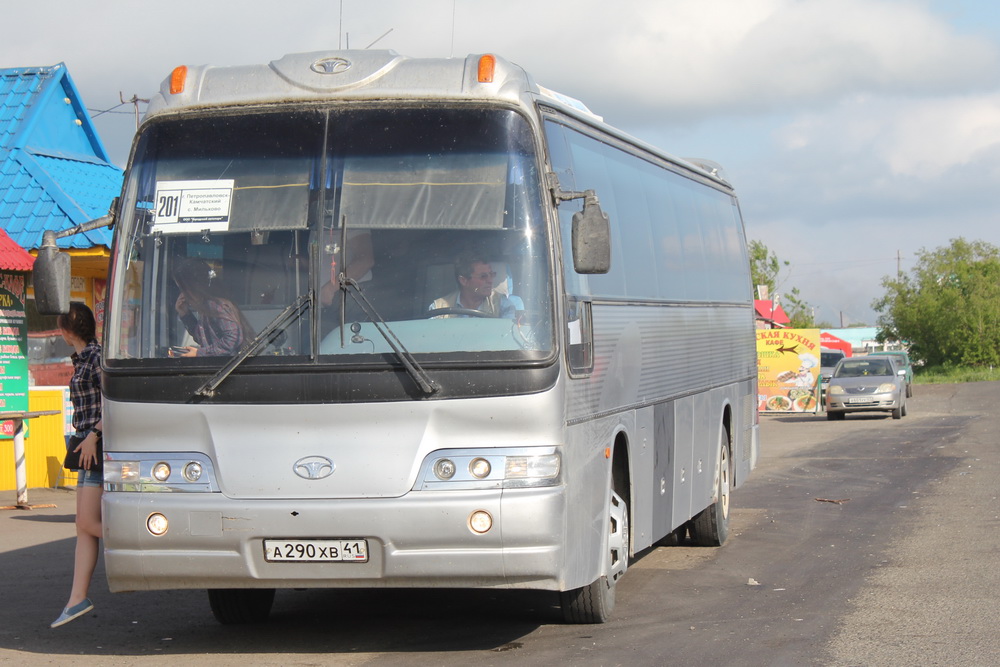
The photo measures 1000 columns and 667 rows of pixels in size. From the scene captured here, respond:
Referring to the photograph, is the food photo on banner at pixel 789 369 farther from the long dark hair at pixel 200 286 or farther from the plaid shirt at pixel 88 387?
the long dark hair at pixel 200 286

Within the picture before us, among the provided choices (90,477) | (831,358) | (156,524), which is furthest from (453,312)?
(831,358)

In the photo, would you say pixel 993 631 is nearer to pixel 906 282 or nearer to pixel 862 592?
pixel 862 592

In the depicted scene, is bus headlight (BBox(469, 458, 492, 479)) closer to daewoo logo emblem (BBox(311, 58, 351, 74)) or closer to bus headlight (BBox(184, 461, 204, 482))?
bus headlight (BBox(184, 461, 204, 482))

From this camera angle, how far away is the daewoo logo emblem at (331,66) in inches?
300

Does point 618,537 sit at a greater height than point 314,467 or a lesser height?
lesser

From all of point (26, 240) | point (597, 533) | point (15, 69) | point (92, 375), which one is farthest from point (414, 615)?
point (15, 69)

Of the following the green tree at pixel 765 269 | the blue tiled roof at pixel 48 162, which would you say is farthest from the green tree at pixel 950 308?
the blue tiled roof at pixel 48 162

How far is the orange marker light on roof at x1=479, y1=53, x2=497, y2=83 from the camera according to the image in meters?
7.46

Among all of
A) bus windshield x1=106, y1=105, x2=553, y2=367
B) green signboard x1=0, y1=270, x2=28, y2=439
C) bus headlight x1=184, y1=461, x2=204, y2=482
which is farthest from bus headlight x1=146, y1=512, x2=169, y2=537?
green signboard x1=0, y1=270, x2=28, y2=439

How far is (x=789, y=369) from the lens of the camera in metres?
37.2

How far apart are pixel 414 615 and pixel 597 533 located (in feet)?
5.98

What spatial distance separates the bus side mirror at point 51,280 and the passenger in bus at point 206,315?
0.66 m

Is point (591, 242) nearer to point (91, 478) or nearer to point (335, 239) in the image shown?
point (335, 239)

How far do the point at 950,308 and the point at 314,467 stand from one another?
79.4 metres
